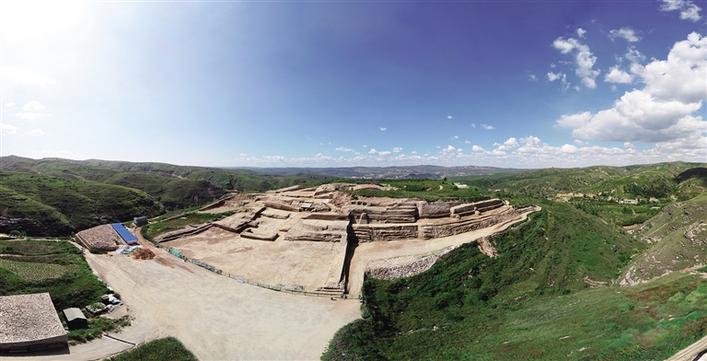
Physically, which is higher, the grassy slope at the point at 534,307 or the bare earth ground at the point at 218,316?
the grassy slope at the point at 534,307

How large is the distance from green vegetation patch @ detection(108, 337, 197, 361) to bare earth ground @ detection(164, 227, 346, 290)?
10546mm

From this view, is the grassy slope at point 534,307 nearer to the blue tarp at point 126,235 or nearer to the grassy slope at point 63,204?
the blue tarp at point 126,235

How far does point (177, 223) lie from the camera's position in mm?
48562

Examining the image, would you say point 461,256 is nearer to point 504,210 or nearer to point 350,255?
point 350,255

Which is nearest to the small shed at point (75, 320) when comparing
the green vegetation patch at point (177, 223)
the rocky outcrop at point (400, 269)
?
the rocky outcrop at point (400, 269)

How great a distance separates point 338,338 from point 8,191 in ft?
241

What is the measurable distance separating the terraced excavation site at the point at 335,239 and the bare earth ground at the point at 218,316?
2.26 m

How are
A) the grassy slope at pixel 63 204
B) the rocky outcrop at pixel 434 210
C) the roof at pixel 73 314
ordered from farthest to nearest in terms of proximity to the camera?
1. the grassy slope at pixel 63 204
2. the rocky outcrop at pixel 434 210
3. the roof at pixel 73 314

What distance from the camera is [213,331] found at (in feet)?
71.2

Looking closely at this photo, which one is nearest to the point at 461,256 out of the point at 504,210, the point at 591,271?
the point at 591,271

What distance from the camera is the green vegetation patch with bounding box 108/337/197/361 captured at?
18.5 metres

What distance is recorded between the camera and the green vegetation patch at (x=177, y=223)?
1754 inches

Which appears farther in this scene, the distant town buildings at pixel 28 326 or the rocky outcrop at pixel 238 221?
the rocky outcrop at pixel 238 221

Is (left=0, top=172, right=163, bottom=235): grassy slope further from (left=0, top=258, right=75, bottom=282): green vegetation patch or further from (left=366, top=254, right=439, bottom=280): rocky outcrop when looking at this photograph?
(left=366, top=254, right=439, bottom=280): rocky outcrop
